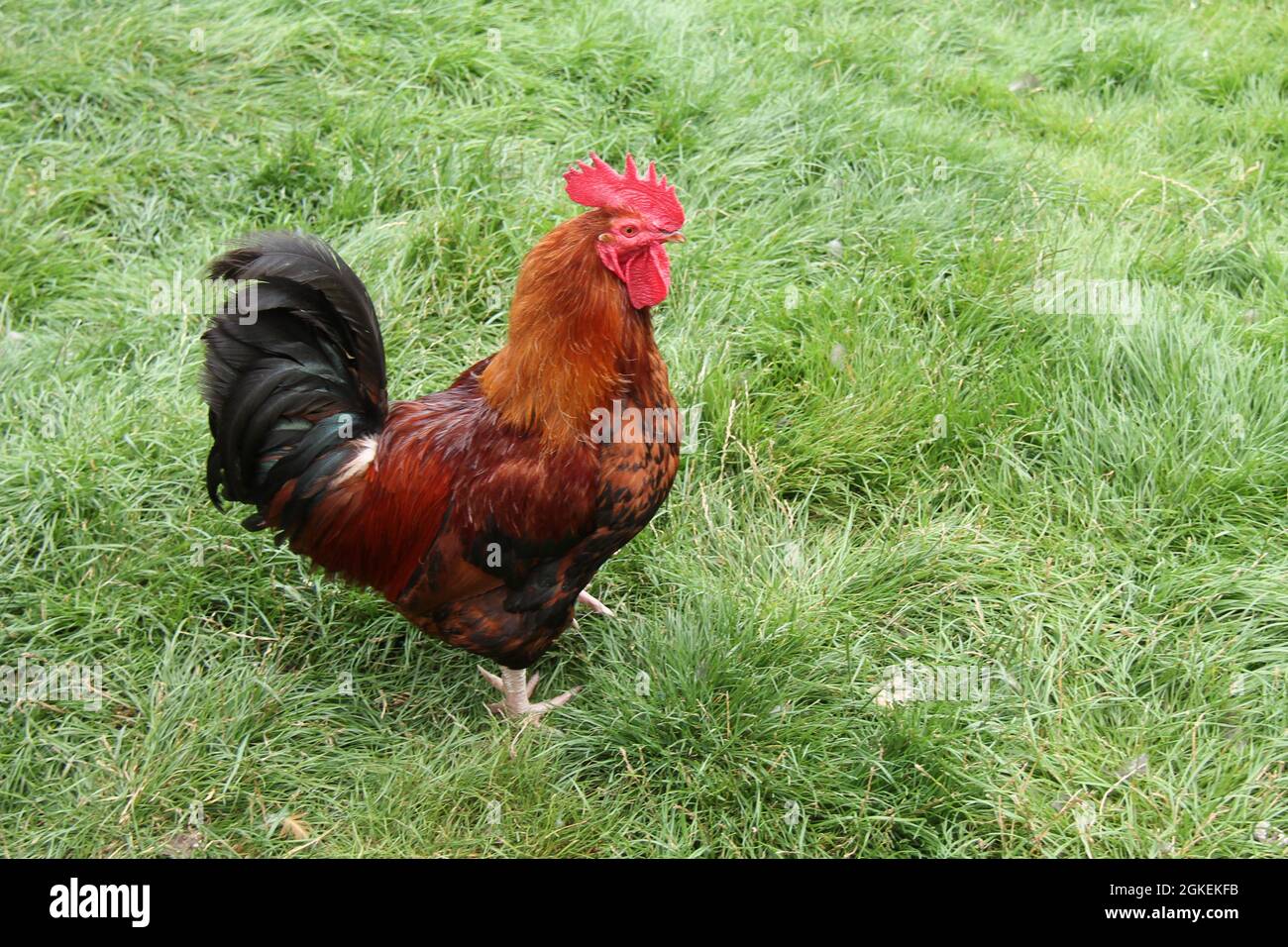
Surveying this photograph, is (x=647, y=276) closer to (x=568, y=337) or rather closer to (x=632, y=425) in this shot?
(x=568, y=337)

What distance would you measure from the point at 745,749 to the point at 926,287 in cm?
234

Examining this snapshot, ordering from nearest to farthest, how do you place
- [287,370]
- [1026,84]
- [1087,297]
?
1. [287,370]
2. [1087,297]
3. [1026,84]

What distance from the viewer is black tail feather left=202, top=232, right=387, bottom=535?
9.61ft

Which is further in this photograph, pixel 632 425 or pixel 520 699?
pixel 520 699

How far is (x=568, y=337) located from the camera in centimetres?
292

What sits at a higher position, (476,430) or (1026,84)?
(1026,84)

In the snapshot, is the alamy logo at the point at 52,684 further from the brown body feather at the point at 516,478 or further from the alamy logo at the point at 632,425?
the alamy logo at the point at 632,425

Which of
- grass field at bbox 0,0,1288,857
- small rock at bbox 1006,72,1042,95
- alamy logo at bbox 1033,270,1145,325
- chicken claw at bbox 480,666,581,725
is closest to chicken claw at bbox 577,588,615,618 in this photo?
grass field at bbox 0,0,1288,857

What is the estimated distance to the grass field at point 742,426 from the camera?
3.19 metres

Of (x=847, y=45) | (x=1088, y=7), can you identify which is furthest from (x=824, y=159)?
(x=1088, y=7)

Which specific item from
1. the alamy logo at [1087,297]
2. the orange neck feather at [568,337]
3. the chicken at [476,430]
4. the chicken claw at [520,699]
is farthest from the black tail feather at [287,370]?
the alamy logo at [1087,297]

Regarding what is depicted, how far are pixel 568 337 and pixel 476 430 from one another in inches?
17.4
